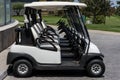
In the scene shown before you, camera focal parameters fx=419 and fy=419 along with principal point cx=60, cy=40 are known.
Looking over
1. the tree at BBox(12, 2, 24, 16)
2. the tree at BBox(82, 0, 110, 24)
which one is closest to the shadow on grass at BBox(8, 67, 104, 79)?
the tree at BBox(82, 0, 110, 24)

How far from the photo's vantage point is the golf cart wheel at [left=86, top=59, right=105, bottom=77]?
9.76 m

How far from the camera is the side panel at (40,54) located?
9719 millimetres

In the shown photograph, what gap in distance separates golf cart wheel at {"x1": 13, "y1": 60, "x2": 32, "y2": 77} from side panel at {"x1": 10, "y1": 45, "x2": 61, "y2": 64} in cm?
22

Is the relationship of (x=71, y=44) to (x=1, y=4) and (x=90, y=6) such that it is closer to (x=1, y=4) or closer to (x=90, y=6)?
(x=1, y=4)

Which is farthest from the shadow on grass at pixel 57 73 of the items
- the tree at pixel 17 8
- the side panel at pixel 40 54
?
the tree at pixel 17 8

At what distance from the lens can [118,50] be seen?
15.7m

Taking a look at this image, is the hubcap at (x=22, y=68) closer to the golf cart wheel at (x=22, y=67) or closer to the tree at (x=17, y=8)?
the golf cart wheel at (x=22, y=67)

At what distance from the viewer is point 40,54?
9.73m

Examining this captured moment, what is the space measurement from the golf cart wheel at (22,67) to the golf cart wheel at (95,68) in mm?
1374

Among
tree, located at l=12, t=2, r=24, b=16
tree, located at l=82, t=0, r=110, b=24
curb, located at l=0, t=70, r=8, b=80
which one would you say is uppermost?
curb, located at l=0, t=70, r=8, b=80

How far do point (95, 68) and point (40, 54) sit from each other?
1.33m

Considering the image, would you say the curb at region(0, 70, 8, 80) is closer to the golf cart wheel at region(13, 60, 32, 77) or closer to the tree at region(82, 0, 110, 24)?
the golf cart wheel at region(13, 60, 32, 77)

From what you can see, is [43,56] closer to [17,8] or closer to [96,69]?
[96,69]

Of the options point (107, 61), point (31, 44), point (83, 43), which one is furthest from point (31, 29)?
point (107, 61)
